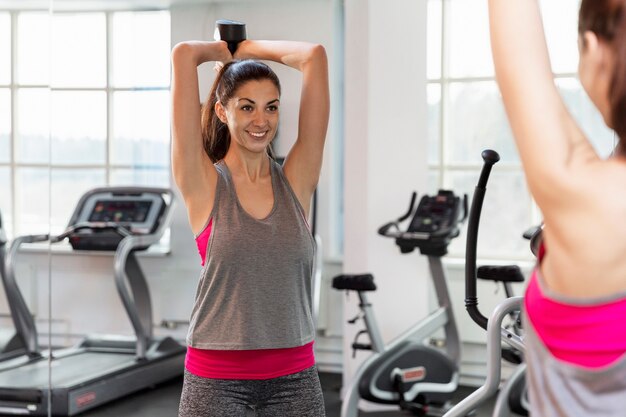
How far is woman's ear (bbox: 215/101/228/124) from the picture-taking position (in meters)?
2.15

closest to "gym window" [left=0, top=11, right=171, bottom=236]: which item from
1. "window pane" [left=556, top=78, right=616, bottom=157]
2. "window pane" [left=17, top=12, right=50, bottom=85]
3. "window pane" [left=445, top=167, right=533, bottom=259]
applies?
"window pane" [left=17, top=12, right=50, bottom=85]

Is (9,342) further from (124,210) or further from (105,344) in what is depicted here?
(124,210)

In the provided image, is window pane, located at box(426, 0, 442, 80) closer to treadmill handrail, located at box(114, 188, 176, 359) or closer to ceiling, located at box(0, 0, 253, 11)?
ceiling, located at box(0, 0, 253, 11)

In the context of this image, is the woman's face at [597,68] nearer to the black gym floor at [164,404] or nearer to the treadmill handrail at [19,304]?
the treadmill handrail at [19,304]

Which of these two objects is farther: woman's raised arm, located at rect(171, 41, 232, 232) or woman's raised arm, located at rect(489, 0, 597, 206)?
woman's raised arm, located at rect(171, 41, 232, 232)

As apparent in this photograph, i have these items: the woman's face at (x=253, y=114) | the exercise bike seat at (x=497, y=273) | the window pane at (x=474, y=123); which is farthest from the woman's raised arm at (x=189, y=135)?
the window pane at (x=474, y=123)

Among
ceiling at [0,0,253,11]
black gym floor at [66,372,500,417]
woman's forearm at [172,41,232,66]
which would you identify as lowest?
black gym floor at [66,372,500,417]

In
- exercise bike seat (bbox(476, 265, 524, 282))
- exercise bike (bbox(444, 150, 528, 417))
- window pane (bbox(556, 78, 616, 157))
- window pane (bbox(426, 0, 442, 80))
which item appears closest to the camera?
exercise bike (bbox(444, 150, 528, 417))

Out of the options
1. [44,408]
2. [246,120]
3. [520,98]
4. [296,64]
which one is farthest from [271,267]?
[44,408]

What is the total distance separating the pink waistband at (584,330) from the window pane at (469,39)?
4862mm

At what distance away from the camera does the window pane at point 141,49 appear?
521cm

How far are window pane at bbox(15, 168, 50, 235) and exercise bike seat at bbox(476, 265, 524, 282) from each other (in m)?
2.21

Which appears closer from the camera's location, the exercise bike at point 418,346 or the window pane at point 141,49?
the exercise bike at point 418,346

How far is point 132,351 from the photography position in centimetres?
554
